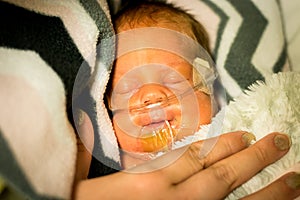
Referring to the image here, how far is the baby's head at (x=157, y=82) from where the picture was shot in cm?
91

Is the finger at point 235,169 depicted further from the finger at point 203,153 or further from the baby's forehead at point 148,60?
the baby's forehead at point 148,60

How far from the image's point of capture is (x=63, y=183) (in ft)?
2.19

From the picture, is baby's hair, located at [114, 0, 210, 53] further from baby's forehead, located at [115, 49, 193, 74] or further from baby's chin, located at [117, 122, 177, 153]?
baby's chin, located at [117, 122, 177, 153]

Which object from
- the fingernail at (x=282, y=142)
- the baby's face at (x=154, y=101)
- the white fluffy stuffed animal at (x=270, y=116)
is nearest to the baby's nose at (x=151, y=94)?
the baby's face at (x=154, y=101)

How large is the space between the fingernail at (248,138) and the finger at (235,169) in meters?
0.04

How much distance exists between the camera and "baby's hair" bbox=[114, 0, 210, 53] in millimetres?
1001

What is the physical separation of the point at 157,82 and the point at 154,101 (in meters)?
0.06

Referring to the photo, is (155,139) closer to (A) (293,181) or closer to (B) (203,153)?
(B) (203,153)

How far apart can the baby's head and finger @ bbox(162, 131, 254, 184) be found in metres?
0.13

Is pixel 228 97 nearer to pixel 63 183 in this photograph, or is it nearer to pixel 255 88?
pixel 255 88

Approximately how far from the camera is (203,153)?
2.48 feet

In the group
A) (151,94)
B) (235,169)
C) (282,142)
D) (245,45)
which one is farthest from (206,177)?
(245,45)

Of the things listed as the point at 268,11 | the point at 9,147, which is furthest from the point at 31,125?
the point at 268,11

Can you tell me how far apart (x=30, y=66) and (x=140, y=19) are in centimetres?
39
